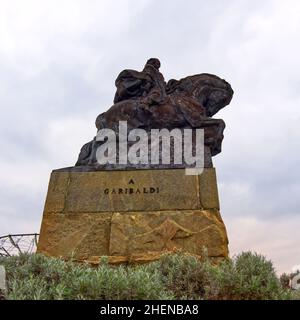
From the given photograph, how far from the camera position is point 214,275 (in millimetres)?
6340

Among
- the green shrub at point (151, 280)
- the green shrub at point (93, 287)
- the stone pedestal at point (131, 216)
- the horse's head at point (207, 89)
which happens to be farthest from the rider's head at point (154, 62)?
the green shrub at point (93, 287)

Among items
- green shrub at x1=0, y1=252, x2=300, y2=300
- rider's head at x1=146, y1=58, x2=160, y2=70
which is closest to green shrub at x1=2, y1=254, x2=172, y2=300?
green shrub at x1=0, y1=252, x2=300, y2=300

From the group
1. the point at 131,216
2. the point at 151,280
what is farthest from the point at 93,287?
the point at 131,216

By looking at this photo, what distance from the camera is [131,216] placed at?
8406 mm

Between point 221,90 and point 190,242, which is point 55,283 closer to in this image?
point 190,242

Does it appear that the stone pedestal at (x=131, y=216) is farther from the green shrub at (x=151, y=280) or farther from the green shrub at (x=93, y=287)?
the green shrub at (x=93, y=287)

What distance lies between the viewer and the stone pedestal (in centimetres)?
816

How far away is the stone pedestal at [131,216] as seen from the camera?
8164 mm

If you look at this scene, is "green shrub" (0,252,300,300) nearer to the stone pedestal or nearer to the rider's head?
the stone pedestal

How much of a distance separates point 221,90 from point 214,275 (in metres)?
4.96

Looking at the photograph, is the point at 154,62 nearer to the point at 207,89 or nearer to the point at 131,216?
the point at 207,89
